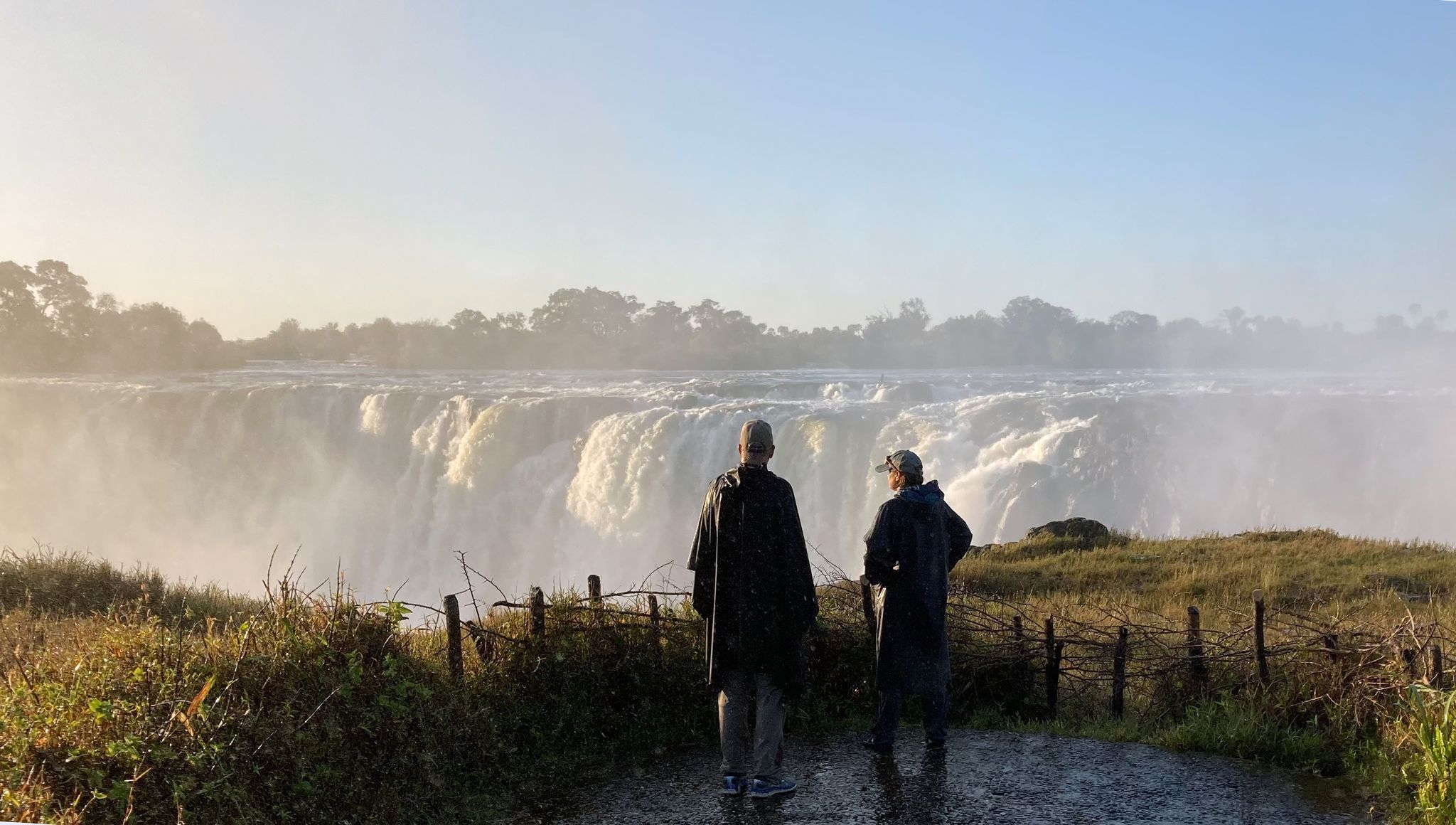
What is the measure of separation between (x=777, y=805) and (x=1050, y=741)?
212 centimetres

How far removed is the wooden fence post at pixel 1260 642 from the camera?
6523 millimetres

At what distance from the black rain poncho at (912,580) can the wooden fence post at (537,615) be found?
81.5 inches

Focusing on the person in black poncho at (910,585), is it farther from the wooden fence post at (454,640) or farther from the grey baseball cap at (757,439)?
the wooden fence post at (454,640)

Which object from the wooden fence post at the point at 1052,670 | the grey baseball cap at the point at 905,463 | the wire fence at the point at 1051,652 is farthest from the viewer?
the wooden fence post at the point at 1052,670

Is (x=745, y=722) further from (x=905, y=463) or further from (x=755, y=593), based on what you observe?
(x=905, y=463)

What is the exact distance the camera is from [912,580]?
567 centimetres

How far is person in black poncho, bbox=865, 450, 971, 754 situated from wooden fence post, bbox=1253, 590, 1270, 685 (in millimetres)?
2252

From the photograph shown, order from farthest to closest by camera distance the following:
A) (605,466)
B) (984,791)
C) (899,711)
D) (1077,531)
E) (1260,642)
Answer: (605,466), (1077,531), (1260,642), (899,711), (984,791)

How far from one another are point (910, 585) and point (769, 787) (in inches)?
53.3

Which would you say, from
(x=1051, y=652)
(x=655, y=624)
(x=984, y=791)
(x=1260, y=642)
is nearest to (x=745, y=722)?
(x=984, y=791)

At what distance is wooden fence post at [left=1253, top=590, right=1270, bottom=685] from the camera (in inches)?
257

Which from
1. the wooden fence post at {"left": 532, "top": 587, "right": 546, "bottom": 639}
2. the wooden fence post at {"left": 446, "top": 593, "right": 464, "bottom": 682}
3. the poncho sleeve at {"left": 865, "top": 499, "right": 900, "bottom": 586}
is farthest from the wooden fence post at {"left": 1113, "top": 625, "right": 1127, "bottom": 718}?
the wooden fence post at {"left": 446, "top": 593, "right": 464, "bottom": 682}

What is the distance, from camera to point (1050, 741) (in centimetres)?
629

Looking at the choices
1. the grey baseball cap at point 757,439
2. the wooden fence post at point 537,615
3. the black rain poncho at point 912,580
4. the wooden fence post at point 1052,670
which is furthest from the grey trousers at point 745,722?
the wooden fence post at point 1052,670
